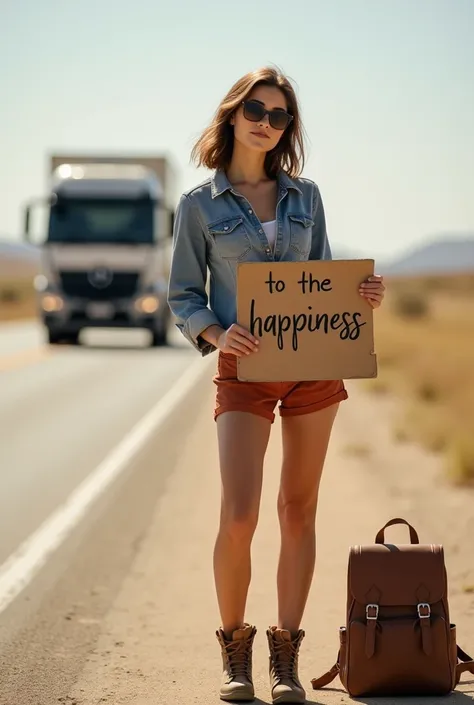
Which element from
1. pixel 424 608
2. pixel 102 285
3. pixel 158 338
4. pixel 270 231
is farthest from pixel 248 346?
pixel 158 338

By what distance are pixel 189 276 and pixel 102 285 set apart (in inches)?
855

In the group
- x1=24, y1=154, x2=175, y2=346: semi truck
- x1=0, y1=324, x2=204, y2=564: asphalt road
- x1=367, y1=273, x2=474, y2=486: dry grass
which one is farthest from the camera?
x1=24, y1=154, x2=175, y2=346: semi truck

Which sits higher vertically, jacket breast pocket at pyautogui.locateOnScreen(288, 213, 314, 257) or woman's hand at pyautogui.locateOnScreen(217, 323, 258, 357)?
jacket breast pocket at pyautogui.locateOnScreen(288, 213, 314, 257)

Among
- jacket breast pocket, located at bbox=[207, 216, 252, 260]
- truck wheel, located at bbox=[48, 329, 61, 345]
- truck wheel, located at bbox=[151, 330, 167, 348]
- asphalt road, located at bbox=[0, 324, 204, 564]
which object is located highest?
truck wheel, located at bbox=[48, 329, 61, 345]

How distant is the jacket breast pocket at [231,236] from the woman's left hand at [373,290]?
15.8 inches

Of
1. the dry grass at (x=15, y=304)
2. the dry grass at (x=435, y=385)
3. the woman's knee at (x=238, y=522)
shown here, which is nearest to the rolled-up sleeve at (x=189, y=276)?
the woman's knee at (x=238, y=522)

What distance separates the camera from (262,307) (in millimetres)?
4758

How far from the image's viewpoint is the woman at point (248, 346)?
4648mm

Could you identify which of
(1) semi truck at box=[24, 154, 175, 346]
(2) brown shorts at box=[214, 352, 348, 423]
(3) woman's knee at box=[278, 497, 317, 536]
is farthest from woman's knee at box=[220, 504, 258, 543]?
(1) semi truck at box=[24, 154, 175, 346]

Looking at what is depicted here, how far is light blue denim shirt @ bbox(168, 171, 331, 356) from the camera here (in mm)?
4758

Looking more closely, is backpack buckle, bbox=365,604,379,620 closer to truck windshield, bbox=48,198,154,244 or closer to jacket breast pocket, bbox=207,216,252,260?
jacket breast pocket, bbox=207,216,252,260

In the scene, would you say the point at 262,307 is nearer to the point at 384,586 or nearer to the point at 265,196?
the point at 265,196

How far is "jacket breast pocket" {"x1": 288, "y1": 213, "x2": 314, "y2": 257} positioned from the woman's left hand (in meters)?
0.23

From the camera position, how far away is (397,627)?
15.2ft
